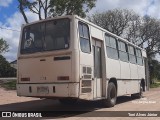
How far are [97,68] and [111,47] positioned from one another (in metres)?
1.93

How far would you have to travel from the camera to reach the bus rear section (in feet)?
36.2

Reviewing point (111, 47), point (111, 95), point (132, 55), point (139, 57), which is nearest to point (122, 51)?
point (111, 47)

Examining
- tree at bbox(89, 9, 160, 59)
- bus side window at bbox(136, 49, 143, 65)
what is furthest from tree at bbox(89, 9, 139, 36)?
bus side window at bbox(136, 49, 143, 65)

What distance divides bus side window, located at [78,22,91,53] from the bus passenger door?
717 millimetres

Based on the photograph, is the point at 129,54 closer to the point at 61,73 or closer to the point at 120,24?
the point at 61,73

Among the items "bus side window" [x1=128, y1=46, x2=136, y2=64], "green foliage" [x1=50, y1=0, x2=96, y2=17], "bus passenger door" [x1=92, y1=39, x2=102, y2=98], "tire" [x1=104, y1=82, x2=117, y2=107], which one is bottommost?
"tire" [x1=104, y1=82, x2=117, y2=107]

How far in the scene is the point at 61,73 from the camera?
11.2 metres

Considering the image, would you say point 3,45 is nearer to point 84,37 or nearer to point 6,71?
point 6,71

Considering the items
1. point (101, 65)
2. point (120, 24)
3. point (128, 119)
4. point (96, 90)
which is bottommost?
point (128, 119)

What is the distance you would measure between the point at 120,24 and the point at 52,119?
45.4 metres

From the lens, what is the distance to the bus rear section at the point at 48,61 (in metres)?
11.0

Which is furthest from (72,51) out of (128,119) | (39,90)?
(128,119)

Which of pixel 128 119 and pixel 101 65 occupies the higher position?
pixel 101 65

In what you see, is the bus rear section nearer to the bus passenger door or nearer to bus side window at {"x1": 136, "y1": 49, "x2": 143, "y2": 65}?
the bus passenger door
